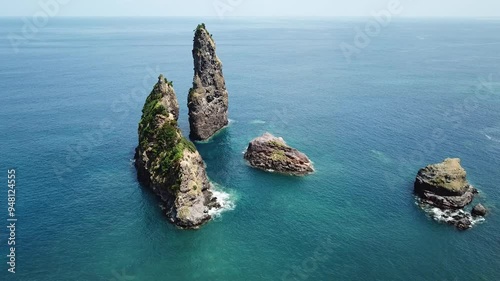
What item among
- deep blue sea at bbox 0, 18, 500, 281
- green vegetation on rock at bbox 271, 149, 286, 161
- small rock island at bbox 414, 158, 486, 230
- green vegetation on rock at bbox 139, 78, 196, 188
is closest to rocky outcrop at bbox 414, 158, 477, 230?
small rock island at bbox 414, 158, 486, 230

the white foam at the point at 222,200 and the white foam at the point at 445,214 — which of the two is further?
the white foam at the point at 222,200

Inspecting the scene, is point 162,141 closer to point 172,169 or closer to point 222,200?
point 172,169

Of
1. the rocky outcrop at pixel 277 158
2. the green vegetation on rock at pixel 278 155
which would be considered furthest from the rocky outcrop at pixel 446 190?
the green vegetation on rock at pixel 278 155

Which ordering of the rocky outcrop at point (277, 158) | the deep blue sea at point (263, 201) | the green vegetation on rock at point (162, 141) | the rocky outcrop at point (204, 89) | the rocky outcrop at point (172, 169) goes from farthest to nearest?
the rocky outcrop at point (204, 89) < the rocky outcrop at point (277, 158) < the green vegetation on rock at point (162, 141) < the rocky outcrop at point (172, 169) < the deep blue sea at point (263, 201)

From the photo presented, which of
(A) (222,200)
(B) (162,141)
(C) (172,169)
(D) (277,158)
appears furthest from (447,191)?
(B) (162,141)

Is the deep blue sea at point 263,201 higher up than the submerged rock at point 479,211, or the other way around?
the submerged rock at point 479,211

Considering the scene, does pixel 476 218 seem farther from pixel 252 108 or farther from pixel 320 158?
pixel 252 108

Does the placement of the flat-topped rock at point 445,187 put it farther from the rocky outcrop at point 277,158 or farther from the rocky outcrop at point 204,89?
the rocky outcrop at point 204,89
